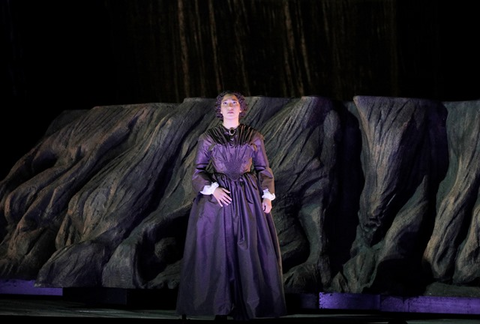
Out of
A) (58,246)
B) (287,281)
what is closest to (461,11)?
(287,281)

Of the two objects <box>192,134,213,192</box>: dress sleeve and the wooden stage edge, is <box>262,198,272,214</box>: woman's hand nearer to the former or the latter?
<box>192,134,213,192</box>: dress sleeve

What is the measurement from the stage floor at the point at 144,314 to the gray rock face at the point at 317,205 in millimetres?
197

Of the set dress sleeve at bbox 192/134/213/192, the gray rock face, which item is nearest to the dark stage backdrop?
the gray rock face

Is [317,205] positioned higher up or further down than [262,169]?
further down

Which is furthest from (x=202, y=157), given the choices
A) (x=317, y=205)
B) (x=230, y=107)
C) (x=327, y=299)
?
(x=327, y=299)

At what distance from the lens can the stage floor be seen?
6105 mm

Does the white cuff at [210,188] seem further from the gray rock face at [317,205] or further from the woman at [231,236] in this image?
the gray rock face at [317,205]

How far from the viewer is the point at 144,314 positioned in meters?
6.65

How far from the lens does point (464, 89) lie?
9023 millimetres

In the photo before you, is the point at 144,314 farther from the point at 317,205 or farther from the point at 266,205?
the point at 317,205

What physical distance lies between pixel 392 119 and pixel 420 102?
11.0 inches

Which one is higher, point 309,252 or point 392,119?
point 392,119

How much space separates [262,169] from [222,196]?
1.22 feet

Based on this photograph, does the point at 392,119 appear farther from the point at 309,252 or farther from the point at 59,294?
the point at 59,294
